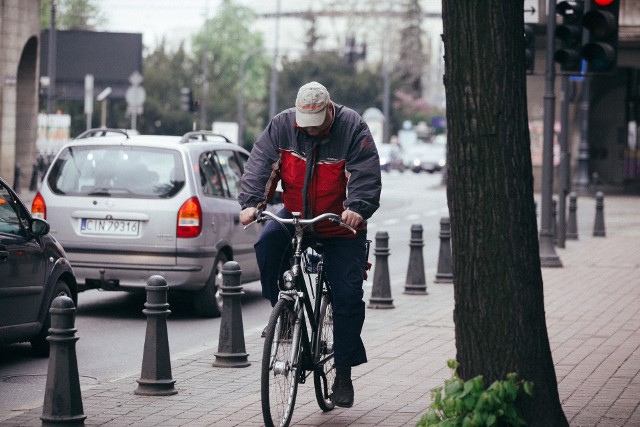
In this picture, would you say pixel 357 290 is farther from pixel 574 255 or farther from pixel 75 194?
pixel 574 255

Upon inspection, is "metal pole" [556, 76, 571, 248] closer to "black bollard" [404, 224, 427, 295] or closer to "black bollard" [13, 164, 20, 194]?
"black bollard" [404, 224, 427, 295]

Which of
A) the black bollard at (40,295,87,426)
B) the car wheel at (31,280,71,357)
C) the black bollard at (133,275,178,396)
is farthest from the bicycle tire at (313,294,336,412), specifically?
the car wheel at (31,280,71,357)

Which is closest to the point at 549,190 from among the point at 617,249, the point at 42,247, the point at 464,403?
the point at 617,249

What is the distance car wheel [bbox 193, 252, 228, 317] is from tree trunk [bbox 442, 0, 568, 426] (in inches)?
252

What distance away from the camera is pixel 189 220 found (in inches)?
458

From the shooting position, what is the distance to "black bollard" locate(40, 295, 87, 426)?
6.46 meters

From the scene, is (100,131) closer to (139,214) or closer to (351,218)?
(139,214)

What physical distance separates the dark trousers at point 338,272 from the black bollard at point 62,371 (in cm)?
106

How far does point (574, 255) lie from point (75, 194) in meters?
10.2

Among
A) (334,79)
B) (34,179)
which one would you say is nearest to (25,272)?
(34,179)

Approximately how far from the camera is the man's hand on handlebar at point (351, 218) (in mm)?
6621

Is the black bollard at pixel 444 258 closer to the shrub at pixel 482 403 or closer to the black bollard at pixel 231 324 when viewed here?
the black bollard at pixel 231 324

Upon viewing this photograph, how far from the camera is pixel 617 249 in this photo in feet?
69.8

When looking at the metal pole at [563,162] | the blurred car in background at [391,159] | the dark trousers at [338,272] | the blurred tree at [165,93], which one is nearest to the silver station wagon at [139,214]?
the dark trousers at [338,272]
